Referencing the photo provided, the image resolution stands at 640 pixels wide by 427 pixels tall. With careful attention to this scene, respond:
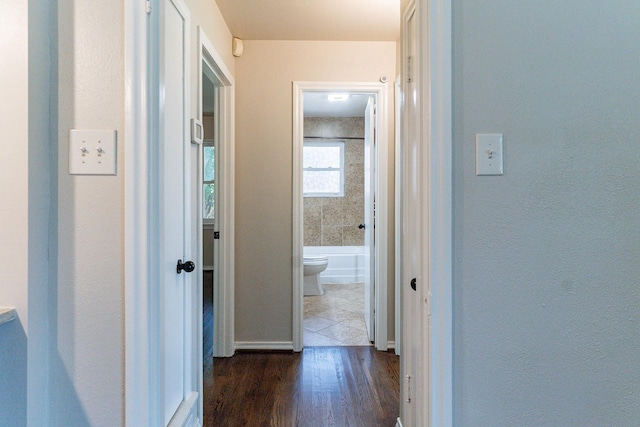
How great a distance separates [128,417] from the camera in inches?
38.1

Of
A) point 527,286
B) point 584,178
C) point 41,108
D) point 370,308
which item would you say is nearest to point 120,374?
point 41,108

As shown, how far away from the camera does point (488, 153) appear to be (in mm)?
980

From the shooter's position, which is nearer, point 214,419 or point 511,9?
point 511,9

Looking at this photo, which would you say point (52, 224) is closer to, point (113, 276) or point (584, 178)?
point (113, 276)

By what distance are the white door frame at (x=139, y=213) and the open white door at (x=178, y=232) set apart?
1.06 feet

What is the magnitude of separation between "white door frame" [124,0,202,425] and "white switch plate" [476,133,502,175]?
3.06 ft

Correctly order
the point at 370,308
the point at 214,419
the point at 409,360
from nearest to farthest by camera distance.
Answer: the point at 409,360
the point at 214,419
the point at 370,308

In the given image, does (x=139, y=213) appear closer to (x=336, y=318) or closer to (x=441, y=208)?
(x=441, y=208)

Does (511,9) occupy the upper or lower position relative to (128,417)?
upper

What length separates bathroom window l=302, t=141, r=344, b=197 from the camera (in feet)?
17.0

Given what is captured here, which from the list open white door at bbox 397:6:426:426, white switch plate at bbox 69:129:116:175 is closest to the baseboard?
open white door at bbox 397:6:426:426

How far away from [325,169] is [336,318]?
2.47 metres

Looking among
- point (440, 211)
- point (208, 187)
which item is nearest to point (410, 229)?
point (440, 211)

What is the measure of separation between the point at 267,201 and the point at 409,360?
5.30 ft
